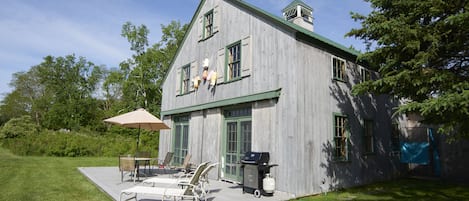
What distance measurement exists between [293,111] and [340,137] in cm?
240

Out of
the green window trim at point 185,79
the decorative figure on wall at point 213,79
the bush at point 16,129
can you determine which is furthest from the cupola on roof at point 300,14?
the bush at point 16,129

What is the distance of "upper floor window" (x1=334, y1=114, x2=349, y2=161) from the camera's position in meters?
9.14

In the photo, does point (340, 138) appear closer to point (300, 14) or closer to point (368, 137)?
point (368, 137)

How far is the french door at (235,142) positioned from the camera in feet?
30.7

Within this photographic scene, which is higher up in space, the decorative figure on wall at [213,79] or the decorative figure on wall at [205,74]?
the decorative figure on wall at [205,74]

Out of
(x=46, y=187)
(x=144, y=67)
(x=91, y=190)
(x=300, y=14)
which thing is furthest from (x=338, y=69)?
(x=144, y=67)

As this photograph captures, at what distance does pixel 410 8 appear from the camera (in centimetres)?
707

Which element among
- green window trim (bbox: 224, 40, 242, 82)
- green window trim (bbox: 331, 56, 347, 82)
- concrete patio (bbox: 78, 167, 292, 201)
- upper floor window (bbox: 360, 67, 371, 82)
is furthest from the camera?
upper floor window (bbox: 360, 67, 371, 82)

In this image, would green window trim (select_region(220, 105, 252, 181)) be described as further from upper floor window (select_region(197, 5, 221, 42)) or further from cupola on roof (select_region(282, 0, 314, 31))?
cupola on roof (select_region(282, 0, 314, 31))

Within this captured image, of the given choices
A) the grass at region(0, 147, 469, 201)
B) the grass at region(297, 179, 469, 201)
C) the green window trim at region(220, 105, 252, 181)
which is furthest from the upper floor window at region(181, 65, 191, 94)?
the grass at region(297, 179, 469, 201)

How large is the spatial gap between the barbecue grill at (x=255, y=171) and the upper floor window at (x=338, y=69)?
390 centimetres

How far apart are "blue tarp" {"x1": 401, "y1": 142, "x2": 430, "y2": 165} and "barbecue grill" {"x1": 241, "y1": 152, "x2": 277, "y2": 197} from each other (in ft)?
24.7

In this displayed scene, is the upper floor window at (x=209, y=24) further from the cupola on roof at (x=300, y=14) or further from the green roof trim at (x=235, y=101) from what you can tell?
the cupola on roof at (x=300, y=14)

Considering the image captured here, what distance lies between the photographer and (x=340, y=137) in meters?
9.28
